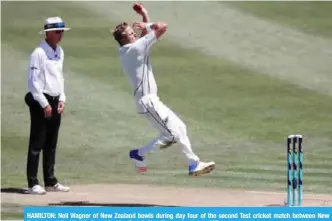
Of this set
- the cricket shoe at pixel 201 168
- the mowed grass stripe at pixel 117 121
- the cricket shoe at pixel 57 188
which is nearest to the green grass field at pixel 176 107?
the mowed grass stripe at pixel 117 121

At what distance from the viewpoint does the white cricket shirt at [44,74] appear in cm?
1123

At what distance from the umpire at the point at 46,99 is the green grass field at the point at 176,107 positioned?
82 centimetres

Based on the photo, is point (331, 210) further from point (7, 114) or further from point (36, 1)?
point (36, 1)

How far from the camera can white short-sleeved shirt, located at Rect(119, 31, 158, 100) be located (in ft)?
34.8

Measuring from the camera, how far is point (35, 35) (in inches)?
733

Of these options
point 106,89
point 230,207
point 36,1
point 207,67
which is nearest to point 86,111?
point 106,89

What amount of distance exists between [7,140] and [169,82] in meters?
3.11

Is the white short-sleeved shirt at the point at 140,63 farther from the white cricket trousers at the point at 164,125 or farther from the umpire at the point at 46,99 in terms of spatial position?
Result: the umpire at the point at 46,99

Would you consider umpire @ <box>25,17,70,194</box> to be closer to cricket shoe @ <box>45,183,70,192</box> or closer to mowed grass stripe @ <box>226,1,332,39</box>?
cricket shoe @ <box>45,183,70,192</box>

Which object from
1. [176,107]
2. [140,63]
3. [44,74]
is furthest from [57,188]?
[176,107]

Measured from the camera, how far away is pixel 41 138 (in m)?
11.5

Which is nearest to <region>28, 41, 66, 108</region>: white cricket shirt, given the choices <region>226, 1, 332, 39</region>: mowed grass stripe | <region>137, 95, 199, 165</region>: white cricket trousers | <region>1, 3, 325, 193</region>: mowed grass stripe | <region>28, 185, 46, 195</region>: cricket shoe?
<region>28, 185, 46, 195</region>: cricket shoe

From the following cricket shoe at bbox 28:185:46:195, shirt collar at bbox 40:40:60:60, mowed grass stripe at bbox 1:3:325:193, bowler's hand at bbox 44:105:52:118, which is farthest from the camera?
mowed grass stripe at bbox 1:3:325:193

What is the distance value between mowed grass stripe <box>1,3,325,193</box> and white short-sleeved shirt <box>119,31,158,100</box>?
192 cm
